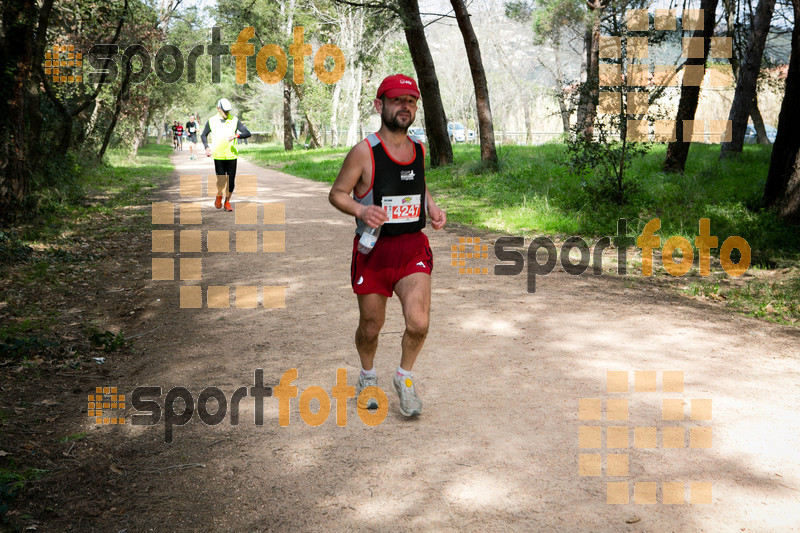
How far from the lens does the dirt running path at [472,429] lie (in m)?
3.24

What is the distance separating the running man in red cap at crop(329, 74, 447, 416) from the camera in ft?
12.8

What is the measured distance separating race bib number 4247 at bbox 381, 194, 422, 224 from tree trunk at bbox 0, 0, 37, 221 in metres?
8.71

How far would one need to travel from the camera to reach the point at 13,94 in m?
10.2

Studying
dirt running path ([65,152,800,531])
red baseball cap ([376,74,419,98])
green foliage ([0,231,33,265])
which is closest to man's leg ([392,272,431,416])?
dirt running path ([65,152,800,531])

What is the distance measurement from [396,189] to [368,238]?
1.15 ft

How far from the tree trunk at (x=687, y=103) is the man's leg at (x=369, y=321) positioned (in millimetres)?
12337

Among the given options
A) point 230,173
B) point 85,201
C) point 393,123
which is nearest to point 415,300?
point 393,123

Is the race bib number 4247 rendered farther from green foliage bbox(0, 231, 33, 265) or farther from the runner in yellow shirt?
the runner in yellow shirt

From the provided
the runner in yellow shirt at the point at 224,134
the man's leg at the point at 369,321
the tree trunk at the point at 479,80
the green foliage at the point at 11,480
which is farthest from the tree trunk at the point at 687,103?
the green foliage at the point at 11,480

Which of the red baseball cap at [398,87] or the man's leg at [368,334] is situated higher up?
the red baseball cap at [398,87]

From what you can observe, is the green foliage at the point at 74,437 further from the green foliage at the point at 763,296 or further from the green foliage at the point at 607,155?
the green foliage at the point at 607,155

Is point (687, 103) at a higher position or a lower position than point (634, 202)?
higher

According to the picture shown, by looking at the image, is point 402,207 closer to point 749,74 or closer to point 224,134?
point 224,134

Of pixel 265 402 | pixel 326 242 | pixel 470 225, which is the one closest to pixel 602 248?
pixel 470 225
